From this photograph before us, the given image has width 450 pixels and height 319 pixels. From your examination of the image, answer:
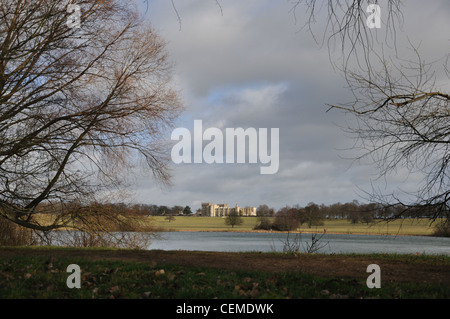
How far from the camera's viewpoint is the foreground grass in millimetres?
6367

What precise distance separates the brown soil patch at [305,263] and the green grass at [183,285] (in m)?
0.65

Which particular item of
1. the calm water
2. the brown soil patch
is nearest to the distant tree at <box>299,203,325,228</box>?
the calm water

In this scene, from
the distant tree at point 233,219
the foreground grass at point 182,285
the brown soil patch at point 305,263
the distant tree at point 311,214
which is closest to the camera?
the foreground grass at point 182,285

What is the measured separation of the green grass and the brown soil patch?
65 cm

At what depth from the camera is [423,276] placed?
7.99m

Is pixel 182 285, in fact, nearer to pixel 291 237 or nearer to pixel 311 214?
pixel 291 237

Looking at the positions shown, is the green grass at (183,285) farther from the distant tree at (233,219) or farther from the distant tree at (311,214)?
the distant tree at (233,219)

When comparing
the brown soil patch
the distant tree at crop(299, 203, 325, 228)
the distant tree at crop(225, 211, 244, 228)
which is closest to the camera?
the brown soil patch

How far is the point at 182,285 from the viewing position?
6.78 m

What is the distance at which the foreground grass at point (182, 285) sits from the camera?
20.9ft

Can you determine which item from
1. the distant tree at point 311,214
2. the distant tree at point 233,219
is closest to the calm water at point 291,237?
the distant tree at point 311,214

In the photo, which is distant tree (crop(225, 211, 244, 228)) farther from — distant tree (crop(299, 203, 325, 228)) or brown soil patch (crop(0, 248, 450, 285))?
brown soil patch (crop(0, 248, 450, 285))

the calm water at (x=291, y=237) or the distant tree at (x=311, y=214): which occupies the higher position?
the distant tree at (x=311, y=214)

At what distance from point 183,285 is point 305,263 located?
337 cm
